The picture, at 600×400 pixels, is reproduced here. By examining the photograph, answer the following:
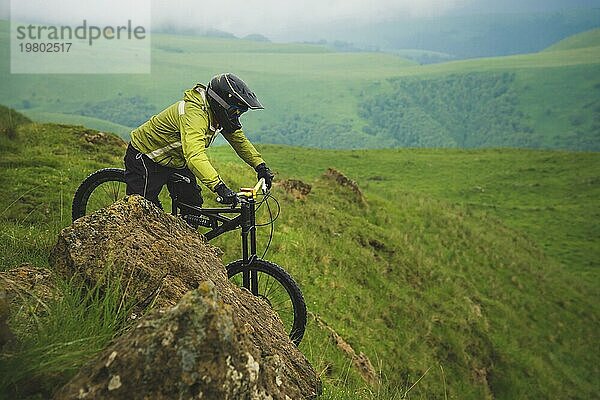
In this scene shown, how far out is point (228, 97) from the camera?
7.14 m

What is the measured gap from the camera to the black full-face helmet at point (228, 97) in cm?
710

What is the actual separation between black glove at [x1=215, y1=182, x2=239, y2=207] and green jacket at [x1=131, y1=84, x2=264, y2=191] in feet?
0.23

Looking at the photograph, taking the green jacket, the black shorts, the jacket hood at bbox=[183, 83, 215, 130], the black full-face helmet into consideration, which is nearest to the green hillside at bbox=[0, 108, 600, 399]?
the black shorts

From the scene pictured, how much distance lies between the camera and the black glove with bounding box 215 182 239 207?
685 centimetres

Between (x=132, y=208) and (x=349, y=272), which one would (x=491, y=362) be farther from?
(x=132, y=208)

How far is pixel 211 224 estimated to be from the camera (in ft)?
25.7

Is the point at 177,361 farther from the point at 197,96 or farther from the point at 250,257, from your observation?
the point at 197,96

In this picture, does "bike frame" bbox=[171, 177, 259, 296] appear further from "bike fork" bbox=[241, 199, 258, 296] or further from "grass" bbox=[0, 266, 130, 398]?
"grass" bbox=[0, 266, 130, 398]

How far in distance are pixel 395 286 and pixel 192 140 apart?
1109cm

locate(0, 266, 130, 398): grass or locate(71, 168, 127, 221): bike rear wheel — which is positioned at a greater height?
locate(71, 168, 127, 221): bike rear wheel

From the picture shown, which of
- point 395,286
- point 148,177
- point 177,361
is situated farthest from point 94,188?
point 395,286

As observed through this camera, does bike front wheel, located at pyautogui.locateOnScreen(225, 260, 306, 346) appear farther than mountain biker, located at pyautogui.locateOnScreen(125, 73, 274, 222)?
Yes

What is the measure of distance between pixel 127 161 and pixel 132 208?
2679 millimetres

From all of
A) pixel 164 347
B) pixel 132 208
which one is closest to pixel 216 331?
pixel 164 347
